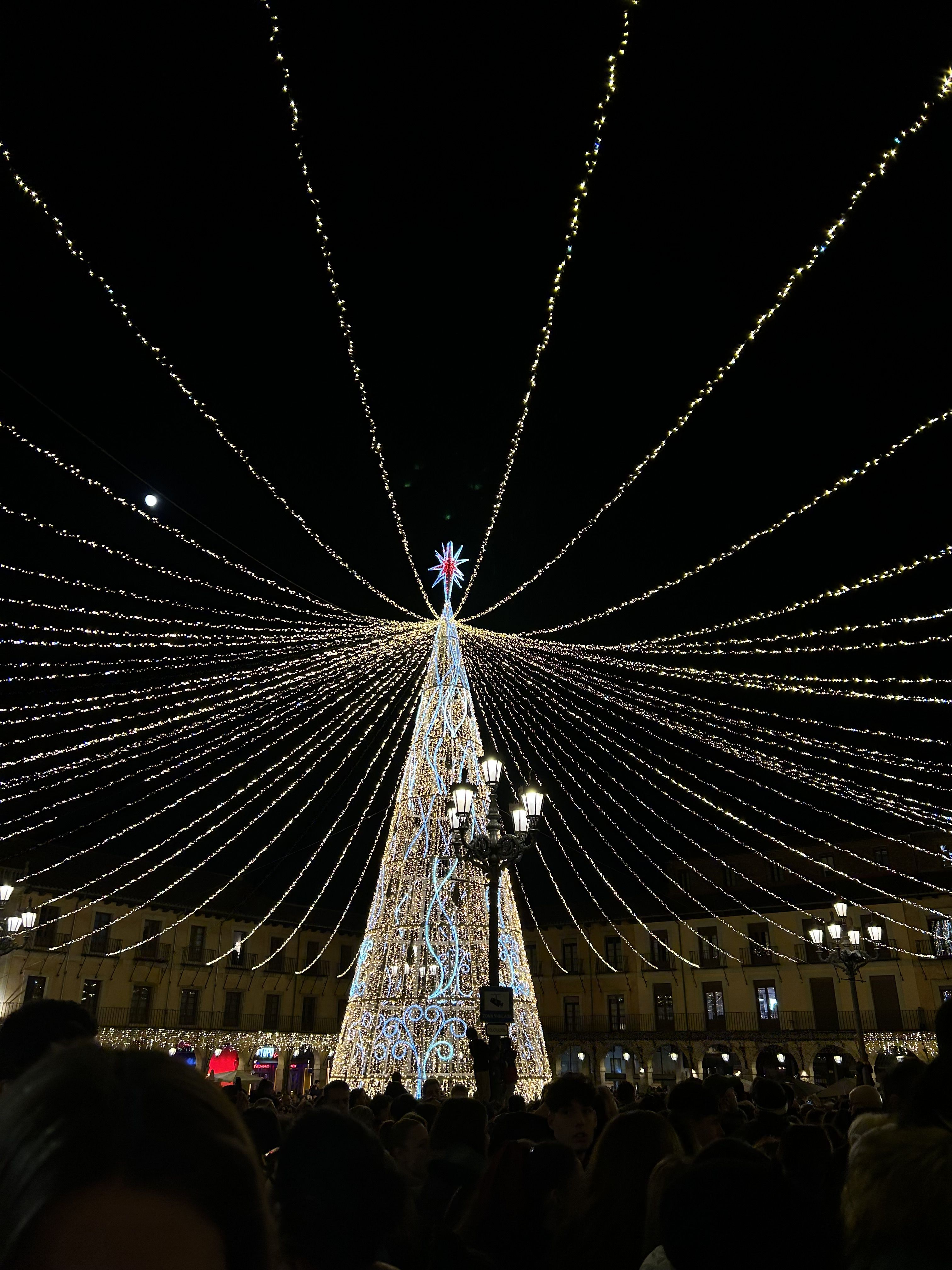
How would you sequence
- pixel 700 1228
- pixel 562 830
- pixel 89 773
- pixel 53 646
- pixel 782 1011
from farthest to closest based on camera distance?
1. pixel 562 830
2. pixel 782 1011
3. pixel 53 646
4. pixel 89 773
5. pixel 700 1228

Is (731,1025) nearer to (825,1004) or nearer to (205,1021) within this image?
(825,1004)

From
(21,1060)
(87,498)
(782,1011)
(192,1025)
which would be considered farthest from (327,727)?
(782,1011)

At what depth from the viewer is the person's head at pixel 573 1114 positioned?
4.66m

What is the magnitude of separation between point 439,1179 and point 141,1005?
3393 centimetres

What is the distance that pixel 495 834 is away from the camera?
1018 centimetres

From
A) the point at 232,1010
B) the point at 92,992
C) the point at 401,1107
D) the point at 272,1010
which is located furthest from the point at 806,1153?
the point at 272,1010

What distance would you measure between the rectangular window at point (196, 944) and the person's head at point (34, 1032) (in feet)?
114

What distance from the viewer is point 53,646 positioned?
17.9m

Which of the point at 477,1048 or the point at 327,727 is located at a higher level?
the point at 327,727

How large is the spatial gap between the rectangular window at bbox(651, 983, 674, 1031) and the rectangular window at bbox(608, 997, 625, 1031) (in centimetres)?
169

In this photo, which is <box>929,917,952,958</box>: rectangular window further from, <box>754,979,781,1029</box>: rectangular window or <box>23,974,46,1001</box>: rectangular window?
<box>23,974,46,1001</box>: rectangular window

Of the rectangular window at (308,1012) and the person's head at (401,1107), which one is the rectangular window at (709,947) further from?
the person's head at (401,1107)

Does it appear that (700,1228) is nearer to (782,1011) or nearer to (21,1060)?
(21,1060)

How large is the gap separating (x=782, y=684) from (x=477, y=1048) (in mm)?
8166
